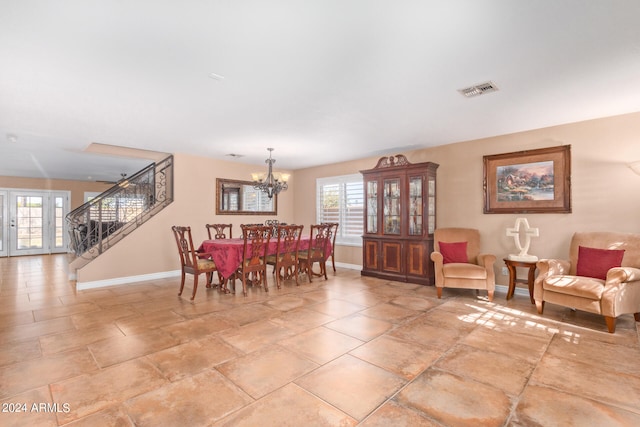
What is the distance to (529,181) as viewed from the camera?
4586 millimetres

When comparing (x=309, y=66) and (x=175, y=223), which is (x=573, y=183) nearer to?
(x=309, y=66)

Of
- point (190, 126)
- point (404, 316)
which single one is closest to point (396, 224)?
point (404, 316)

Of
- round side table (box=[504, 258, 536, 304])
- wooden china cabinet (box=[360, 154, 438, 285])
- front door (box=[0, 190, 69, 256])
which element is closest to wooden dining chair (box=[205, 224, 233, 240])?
wooden china cabinet (box=[360, 154, 438, 285])

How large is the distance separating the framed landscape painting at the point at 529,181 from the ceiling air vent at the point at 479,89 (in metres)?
1.99

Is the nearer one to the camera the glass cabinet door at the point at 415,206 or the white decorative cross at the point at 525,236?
the white decorative cross at the point at 525,236

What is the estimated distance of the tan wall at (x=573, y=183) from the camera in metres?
3.89

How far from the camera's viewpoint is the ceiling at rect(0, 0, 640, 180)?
1952 mm

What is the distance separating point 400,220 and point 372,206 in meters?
0.66

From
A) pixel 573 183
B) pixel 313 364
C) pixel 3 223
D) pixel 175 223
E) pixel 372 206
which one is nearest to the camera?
pixel 313 364

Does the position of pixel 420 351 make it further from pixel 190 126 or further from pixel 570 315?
pixel 190 126

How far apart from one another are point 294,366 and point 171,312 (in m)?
2.10

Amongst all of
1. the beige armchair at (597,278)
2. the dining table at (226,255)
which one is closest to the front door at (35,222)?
the dining table at (226,255)

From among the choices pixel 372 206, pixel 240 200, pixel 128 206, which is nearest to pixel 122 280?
pixel 128 206

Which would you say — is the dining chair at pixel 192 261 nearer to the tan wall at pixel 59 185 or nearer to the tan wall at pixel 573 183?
the tan wall at pixel 573 183
